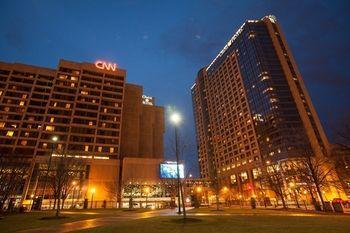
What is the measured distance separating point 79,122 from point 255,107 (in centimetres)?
8858

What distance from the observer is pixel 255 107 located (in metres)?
117

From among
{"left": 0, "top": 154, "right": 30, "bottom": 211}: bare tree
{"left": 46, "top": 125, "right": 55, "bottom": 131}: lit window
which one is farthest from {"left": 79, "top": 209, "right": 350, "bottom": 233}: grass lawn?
{"left": 46, "top": 125, "right": 55, "bottom": 131}: lit window

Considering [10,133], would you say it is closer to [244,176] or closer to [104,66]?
[104,66]

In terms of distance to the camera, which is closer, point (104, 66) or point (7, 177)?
point (7, 177)

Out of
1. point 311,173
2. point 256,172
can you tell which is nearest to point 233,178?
point 256,172

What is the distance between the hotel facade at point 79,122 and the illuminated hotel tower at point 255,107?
168 ft

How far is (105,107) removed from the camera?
101875mm

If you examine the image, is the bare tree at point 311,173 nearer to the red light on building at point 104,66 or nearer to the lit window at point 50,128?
the lit window at point 50,128

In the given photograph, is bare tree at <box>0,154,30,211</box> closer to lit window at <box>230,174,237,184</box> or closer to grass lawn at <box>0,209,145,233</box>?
grass lawn at <box>0,209,145,233</box>

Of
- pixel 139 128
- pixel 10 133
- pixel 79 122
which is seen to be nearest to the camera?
pixel 10 133

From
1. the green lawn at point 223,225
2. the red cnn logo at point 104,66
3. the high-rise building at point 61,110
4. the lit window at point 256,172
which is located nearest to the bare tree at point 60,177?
the green lawn at point 223,225

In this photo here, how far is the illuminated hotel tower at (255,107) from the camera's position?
9925 centimetres

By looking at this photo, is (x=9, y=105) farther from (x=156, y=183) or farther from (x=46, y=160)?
(x=156, y=183)

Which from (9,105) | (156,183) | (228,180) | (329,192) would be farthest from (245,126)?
(9,105)
